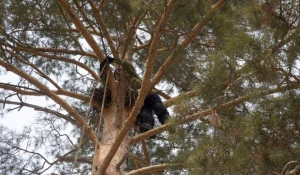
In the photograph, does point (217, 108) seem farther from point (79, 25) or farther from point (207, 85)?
point (79, 25)

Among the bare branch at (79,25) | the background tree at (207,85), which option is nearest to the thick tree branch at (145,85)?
the background tree at (207,85)

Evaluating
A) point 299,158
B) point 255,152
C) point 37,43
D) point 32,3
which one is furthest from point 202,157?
point 37,43

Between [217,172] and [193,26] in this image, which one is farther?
[193,26]

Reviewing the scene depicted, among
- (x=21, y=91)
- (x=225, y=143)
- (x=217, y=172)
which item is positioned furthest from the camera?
(x=21, y=91)

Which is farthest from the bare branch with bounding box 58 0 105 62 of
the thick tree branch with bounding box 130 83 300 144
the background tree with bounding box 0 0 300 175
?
the thick tree branch with bounding box 130 83 300 144

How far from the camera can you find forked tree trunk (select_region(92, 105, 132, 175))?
3506mm

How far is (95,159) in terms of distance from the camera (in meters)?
3.62

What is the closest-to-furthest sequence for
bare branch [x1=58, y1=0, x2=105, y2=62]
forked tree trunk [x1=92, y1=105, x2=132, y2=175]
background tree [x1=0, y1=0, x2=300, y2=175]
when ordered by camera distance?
background tree [x1=0, y1=0, x2=300, y2=175], forked tree trunk [x1=92, y1=105, x2=132, y2=175], bare branch [x1=58, y1=0, x2=105, y2=62]

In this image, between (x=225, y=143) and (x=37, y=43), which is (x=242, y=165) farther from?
(x=37, y=43)

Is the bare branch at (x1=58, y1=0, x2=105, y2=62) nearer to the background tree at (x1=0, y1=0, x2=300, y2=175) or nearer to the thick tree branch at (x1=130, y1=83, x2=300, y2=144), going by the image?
the background tree at (x1=0, y1=0, x2=300, y2=175)

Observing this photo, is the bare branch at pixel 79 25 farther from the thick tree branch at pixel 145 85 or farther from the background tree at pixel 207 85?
the thick tree branch at pixel 145 85

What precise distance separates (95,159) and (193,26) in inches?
56.4

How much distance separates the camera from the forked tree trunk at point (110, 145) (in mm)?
3506

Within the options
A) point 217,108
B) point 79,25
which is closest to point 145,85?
point 217,108
